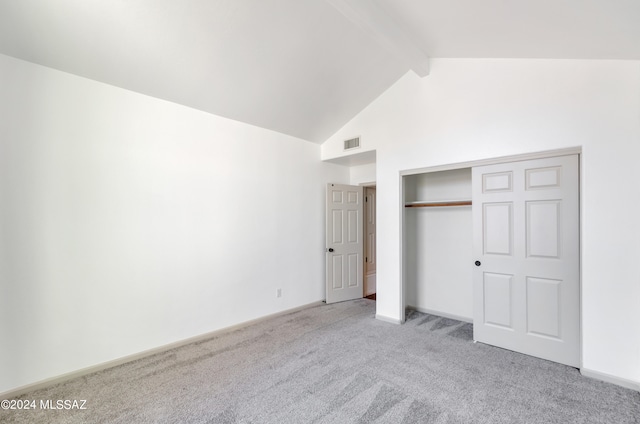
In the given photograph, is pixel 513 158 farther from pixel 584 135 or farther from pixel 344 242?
pixel 344 242

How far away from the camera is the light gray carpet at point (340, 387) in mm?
2135

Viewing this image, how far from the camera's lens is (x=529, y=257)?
3.09 m

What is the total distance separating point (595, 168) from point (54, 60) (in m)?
4.99

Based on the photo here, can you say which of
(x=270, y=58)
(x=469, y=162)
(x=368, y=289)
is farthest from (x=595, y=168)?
(x=368, y=289)

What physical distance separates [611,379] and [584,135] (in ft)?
7.28

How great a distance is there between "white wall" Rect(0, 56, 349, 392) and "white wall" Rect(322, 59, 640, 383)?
7.87 ft

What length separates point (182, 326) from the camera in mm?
3375

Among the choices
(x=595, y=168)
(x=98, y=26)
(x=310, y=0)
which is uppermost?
(x=310, y=0)

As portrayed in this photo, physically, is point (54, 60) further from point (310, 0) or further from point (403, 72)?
point (403, 72)

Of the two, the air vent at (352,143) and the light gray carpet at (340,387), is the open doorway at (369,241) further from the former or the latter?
the light gray carpet at (340,387)

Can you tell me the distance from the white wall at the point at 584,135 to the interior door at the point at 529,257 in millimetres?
167

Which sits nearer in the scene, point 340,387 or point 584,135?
point 340,387

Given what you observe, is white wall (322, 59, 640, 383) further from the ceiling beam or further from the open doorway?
the open doorway

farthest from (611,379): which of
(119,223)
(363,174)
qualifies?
(119,223)
